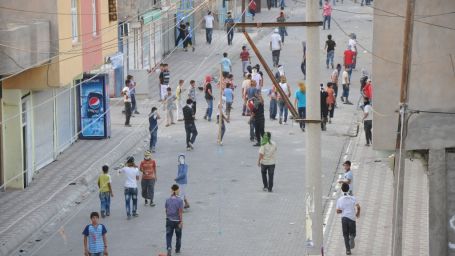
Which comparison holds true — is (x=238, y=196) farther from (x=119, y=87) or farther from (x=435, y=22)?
(x=119, y=87)

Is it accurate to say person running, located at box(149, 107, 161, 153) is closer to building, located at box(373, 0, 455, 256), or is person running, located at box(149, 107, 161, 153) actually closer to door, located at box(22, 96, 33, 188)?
door, located at box(22, 96, 33, 188)

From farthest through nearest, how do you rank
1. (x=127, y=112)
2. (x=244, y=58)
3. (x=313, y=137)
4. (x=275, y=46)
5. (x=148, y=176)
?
(x=275, y=46)
(x=244, y=58)
(x=127, y=112)
(x=148, y=176)
(x=313, y=137)

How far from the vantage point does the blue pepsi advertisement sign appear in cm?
3475

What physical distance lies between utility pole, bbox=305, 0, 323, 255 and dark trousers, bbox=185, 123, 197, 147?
50.4ft

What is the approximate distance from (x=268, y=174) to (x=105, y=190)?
4268mm

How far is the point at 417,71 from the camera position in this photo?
20500 mm

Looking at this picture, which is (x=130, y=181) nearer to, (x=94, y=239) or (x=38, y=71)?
(x=94, y=239)

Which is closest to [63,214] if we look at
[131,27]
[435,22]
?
[435,22]

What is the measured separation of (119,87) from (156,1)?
284 inches

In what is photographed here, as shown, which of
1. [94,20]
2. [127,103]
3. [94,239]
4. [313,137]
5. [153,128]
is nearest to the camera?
[313,137]

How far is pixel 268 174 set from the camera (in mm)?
28953

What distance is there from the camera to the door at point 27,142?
2989 centimetres

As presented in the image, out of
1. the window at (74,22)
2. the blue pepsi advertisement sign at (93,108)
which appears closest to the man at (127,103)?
the blue pepsi advertisement sign at (93,108)

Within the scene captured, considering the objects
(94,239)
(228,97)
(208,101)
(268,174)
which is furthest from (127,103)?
(94,239)
